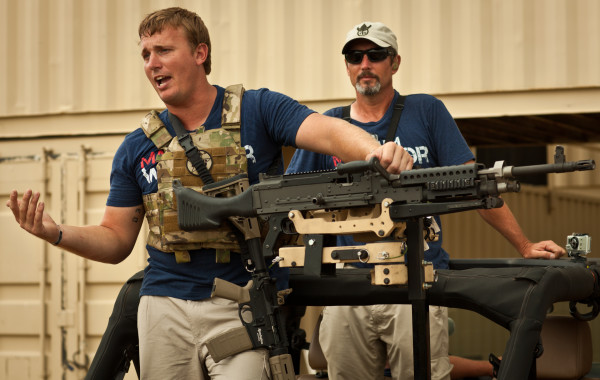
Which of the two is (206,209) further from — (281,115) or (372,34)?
(372,34)

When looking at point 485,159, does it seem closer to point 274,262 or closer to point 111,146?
point 111,146

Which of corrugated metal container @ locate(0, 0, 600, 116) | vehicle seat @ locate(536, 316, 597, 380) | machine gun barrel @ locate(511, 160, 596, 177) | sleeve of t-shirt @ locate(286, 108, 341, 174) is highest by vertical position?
corrugated metal container @ locate(0, 0, 600, 116)

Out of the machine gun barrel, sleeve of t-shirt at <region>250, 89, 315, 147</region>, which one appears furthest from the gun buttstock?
the machine gun barrel

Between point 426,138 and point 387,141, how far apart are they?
19cm

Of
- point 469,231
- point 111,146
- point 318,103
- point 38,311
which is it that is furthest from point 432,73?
point 469,231

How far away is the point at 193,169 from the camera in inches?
124

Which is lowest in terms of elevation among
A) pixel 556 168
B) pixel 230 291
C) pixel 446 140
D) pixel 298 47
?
pixel 230 291

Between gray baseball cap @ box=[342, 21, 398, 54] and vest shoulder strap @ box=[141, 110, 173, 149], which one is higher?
gray baseball cap @ box=[342, 21, 398, 54]

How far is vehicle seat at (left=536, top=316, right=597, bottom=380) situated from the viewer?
409cm

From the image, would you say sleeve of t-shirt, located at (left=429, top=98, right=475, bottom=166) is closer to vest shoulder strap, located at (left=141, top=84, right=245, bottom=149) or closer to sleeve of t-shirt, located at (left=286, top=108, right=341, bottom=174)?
sleeve of t-shirt, located at (left=286, top=108, right=341, bottom=174)

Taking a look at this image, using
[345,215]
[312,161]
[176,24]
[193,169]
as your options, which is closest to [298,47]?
[312,161]

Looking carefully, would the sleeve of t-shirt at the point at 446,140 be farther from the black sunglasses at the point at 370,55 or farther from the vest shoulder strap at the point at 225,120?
the vest shoulder strap at the point at 225,120

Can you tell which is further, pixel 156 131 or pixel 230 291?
pixel 156 131

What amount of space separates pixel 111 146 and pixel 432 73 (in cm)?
308
